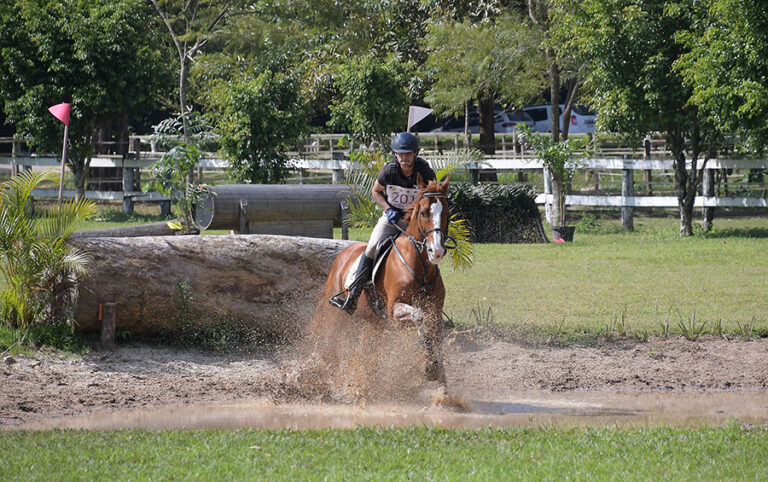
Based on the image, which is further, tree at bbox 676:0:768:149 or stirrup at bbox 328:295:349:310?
tree at bbox 676:0:768:149

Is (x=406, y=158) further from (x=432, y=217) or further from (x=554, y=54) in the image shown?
(x=554, y=54)

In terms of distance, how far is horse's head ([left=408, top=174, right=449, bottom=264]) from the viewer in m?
7.62

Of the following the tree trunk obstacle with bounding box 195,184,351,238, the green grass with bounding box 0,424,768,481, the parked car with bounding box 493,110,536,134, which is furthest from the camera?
the parked car with bounding box 493,110,536,134

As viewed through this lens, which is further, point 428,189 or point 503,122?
point 503,122

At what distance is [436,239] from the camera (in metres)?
7.62

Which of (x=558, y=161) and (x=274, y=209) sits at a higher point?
(x=558, y=161)

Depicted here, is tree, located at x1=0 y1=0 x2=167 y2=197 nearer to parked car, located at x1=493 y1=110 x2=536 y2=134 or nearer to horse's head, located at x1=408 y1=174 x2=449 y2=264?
horse's head, located at x1=408 y1=174 x2=449 y2=264

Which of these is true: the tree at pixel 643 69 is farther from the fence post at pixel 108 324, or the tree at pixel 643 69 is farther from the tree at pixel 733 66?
the fence post at pixel 108 324

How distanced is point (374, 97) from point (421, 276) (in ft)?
55.7

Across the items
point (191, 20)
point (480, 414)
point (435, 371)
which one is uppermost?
point (191, 20)

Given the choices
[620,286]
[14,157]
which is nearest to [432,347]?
[620,286]

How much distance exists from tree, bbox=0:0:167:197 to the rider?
1721cm

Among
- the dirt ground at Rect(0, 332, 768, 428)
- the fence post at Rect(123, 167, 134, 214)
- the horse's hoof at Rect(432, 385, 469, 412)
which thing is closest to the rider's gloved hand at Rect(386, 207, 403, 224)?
the dirt ground at Rect(0, 332, 768, 428)

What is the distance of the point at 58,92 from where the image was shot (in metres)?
24.5
